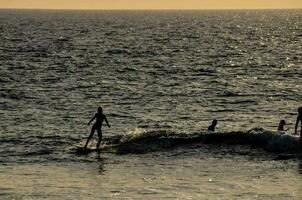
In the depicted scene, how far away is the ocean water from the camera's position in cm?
2158

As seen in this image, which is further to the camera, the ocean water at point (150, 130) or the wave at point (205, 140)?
the wave at point (205, 140)

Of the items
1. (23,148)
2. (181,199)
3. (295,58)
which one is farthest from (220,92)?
(295,58)

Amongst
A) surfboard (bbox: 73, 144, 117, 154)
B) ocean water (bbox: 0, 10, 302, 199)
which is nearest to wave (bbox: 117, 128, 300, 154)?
ocean water (bbox: 0, 10, 302, 199)

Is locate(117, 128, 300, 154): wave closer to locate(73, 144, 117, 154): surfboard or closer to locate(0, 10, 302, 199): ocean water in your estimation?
locate(0, 10, 302, 199): ocean water

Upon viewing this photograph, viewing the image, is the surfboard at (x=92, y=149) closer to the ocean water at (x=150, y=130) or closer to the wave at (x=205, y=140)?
the ocean water at (x=150, y=130)

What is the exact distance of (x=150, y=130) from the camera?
31.9 metres

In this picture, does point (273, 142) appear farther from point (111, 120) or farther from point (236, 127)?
point (111, 120)

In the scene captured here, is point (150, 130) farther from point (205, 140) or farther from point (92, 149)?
point (92, 149)

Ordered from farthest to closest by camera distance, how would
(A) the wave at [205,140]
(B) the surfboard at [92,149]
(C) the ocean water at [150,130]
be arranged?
→ 1. (A) the wave at [205,140]
2. (B) the surfboard at [92,149]
3. (C) the ocean water at [150,130]

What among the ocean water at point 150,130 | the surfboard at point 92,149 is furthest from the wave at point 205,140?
the surfboard at point 92,149

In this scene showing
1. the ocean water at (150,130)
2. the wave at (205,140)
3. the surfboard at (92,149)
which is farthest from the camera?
the wave at (205,140)

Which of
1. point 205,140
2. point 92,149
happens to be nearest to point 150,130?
point 205,140

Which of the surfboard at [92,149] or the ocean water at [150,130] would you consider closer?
the ocean water at [150,130]

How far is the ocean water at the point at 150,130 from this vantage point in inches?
850
